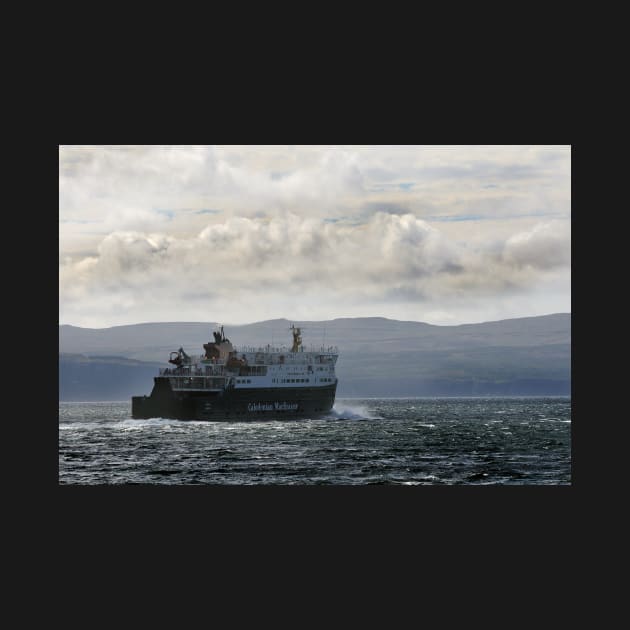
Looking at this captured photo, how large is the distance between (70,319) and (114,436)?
11.0 metres

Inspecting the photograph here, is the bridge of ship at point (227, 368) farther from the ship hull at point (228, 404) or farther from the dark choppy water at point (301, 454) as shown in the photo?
the dark choppy water at point (301, 454)

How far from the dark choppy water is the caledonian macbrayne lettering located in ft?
3.77

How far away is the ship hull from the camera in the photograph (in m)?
55.8

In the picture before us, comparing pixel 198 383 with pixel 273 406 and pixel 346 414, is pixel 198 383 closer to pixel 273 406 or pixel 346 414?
pixel 273 406

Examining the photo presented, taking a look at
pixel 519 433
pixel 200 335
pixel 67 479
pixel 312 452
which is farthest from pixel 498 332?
pixel 67 479

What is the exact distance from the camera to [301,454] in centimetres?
4209

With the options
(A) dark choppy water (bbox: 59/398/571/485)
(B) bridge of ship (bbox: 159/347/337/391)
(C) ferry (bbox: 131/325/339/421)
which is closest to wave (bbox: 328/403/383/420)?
(C) ferry (bbox: 131/325/339/421)

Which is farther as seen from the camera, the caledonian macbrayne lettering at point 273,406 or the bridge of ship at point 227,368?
the caledonian macbrayne lettering at point 273,406

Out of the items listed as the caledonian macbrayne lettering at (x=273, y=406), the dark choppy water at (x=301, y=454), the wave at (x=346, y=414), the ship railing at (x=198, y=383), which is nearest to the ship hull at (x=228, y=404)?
the caledonian macbrayne lettering at (x=273, y=406)

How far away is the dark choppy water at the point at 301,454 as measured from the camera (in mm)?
37188

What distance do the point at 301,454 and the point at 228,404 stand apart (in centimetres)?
→ 1567

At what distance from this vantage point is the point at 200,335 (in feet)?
188

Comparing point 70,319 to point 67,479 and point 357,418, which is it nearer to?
point 67,479

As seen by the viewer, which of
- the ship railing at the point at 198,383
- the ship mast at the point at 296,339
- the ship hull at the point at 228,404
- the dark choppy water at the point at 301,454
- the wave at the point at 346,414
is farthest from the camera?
the wave at the point at 346,414
